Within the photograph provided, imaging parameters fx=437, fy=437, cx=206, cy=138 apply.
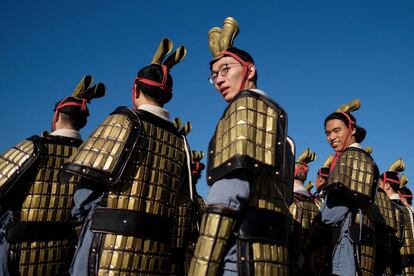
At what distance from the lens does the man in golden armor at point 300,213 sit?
22.1 ft

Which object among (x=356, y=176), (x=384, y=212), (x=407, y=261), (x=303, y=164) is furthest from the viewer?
(x=303, y=164)

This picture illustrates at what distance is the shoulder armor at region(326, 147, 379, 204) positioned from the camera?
5.13 metres

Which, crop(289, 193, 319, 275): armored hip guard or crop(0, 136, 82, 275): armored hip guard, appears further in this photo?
crop(289, 193, 319, 275): armored hip guard

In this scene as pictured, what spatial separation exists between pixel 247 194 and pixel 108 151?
4.51 ft

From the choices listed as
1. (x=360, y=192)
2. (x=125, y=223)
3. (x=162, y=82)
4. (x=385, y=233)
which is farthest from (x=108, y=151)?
(x=385, y=233)

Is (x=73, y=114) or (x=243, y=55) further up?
(x=73, y=114)

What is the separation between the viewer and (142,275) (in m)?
3.58

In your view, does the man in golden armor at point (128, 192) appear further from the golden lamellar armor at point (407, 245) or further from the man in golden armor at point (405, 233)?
the golden lamellar armor at point (407, 245)

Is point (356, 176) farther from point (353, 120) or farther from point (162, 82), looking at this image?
point (162, 82)

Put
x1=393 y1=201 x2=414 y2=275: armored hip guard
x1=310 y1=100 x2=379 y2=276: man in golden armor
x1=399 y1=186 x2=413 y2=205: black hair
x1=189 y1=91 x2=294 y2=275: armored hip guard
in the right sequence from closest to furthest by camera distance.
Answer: x1=189 y1=91 x2=294 y2=275: armored hip guard < x1=310 y1=100 x2=379 y2=276: man in golden armor < x1=393 y1=201 x2=414 y2=275: armored hip guard < x1=399 y1=186 x2=413 y2=205: black hair

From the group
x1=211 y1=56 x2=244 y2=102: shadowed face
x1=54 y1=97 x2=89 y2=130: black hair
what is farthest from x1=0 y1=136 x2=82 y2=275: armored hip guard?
x1=211 y1=56 x2=244 y2=102: shadowed face

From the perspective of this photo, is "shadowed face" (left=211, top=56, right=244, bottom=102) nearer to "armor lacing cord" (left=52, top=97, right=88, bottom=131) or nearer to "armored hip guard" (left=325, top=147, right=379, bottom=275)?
"armored hip guard" (left=325, top=147, right=379, bottom=275)

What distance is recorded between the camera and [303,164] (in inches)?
367

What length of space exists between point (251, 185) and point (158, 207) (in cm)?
124
